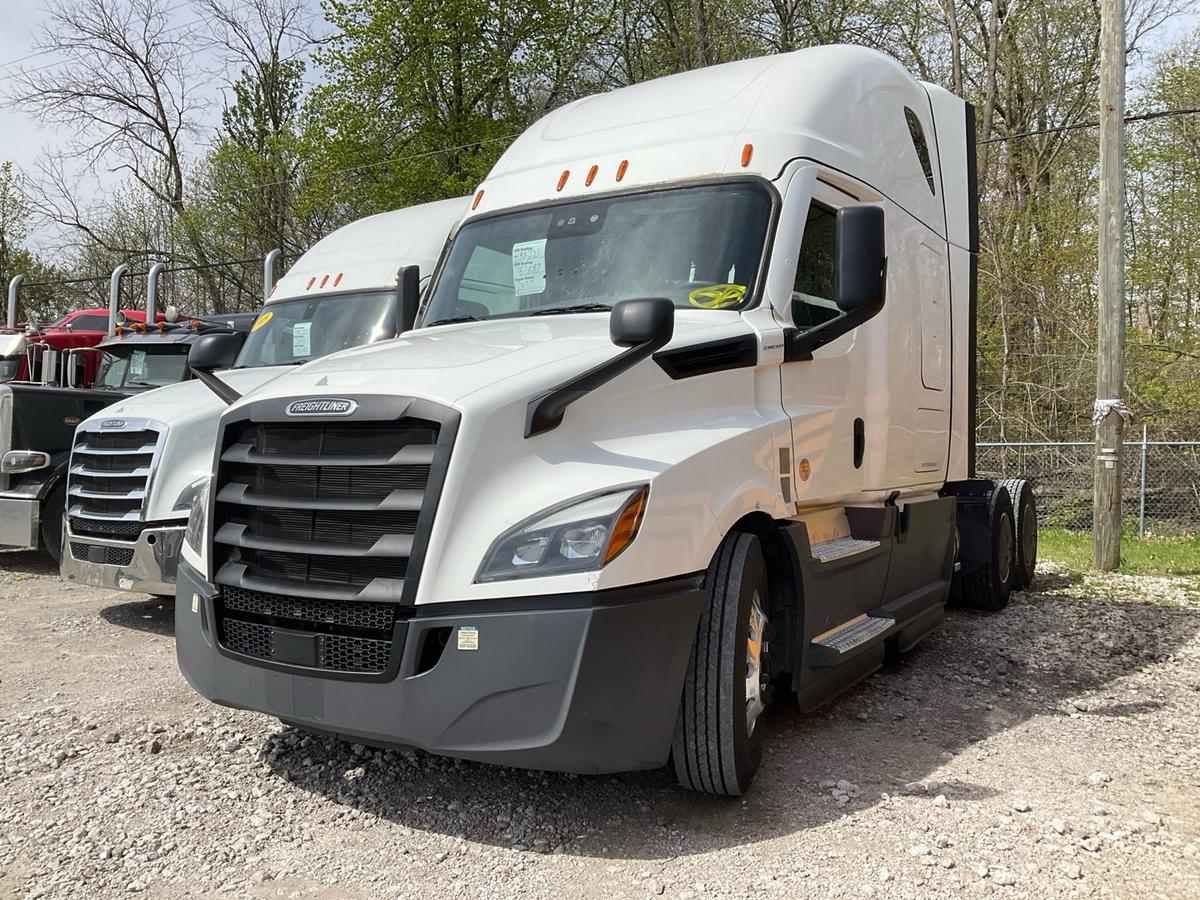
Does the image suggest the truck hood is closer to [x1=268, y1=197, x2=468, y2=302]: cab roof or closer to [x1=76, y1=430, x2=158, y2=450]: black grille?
[x1=76, y1=430, x2=158, y2=450]: black grille

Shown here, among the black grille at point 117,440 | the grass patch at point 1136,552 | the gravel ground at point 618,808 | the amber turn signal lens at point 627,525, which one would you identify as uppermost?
the black grille at point 117,440

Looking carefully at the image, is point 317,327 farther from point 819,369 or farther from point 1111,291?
point 1111,291

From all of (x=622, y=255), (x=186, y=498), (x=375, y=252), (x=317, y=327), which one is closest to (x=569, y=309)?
(x=622, y=255)

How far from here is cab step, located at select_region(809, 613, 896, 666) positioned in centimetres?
459

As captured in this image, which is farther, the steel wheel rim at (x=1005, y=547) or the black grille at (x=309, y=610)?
the steel wheel rim at (x=1005, y=547)

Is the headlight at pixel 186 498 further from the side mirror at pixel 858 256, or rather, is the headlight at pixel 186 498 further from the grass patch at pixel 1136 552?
the grass patch at pixel 1136 552

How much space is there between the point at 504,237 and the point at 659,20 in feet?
80.6

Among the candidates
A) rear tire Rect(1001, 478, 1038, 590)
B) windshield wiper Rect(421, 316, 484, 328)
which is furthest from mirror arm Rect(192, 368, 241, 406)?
rear tire Rect(1001, 478, 1038, 590)

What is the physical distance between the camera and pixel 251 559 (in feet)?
13.3

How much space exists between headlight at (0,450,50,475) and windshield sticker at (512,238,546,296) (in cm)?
596

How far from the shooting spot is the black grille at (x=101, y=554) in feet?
23.5

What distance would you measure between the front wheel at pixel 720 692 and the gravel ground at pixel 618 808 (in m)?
0.19

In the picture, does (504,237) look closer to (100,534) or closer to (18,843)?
(18,843)

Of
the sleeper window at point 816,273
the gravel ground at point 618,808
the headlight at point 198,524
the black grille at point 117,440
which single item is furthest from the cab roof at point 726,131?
the black grille at point 117,440
